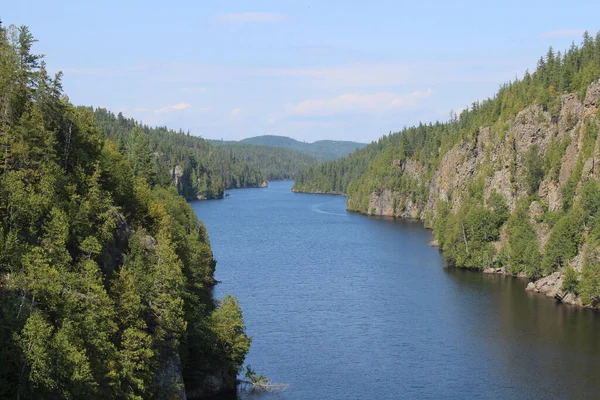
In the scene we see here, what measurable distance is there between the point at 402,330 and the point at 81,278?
4102 centimetres

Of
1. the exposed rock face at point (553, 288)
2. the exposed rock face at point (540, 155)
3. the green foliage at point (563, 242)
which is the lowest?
the exposed rock face at point (553, 288)

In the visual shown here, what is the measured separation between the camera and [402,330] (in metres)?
76.2

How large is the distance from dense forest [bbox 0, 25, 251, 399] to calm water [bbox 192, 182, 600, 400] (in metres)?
8.60

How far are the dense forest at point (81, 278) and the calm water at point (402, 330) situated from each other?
8.60 m

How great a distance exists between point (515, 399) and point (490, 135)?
9832cm

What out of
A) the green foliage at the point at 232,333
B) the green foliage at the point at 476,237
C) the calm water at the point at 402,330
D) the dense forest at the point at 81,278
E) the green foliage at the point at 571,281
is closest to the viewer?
the dense forest at the point at 81,278

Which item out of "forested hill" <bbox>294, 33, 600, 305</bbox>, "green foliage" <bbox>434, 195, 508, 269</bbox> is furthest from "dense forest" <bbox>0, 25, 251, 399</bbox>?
"green foliage" <bbox>434, 195, 508, 269</bbox>

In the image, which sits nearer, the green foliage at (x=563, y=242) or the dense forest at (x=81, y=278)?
the dense forest at (x=81, y=278)

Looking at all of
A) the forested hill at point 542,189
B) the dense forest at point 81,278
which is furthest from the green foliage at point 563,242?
the dense forest at point 81,278

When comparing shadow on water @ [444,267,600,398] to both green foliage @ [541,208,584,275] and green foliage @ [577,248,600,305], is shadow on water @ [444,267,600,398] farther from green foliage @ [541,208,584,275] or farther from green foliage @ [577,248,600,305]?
green foliage @ [541,208,584,275]

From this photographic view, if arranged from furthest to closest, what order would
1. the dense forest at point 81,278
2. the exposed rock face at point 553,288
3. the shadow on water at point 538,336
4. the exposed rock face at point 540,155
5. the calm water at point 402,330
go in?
the exposed rock face at point 540,155 < the exposed rock face at point 553,288 < the shadow on water at point 538,336 < the calm water at point 402,330 < the dense forest at point 81,278

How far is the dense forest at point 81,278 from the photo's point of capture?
1556 inches

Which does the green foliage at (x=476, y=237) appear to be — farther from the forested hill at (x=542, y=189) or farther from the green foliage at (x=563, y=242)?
the green foliage at (x=563, y=242)

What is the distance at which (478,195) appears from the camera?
13212 cm
